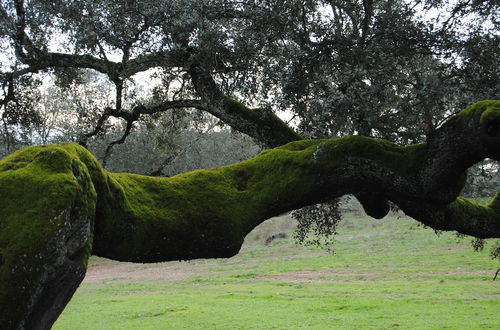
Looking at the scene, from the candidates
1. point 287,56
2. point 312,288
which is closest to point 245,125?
point 287,56

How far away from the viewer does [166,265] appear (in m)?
42.0

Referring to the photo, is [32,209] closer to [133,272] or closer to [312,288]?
[312,288]

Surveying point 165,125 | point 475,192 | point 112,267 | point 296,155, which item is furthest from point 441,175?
point 112,267

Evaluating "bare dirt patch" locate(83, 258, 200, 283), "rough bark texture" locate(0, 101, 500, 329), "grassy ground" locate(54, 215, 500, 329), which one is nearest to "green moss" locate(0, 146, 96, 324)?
"rough bark texture" locate(0, 101, 500, 329)

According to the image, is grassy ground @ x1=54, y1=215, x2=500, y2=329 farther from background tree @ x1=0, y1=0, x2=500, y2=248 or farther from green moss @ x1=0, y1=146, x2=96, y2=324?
green moss @ x1=0, y1=146, x2=96, y2=324

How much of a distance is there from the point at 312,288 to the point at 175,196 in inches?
883

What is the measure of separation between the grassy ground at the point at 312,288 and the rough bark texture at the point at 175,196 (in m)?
11.2

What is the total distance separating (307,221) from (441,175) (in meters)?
6.84

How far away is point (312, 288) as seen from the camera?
28.1 meters

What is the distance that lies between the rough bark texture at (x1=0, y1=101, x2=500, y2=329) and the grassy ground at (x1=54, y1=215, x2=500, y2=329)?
440 inches

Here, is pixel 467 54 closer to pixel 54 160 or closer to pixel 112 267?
pixel 54 160

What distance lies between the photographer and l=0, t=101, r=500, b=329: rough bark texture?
5.31 metres

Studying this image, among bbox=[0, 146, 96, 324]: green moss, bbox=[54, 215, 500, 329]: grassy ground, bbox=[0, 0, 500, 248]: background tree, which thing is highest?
bbox=[0, 0, 500, 248]: background tree

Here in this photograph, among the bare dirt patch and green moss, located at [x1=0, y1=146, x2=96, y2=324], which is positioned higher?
green moss, located at [x1=0, y1=146, x2=96, y2=324]
